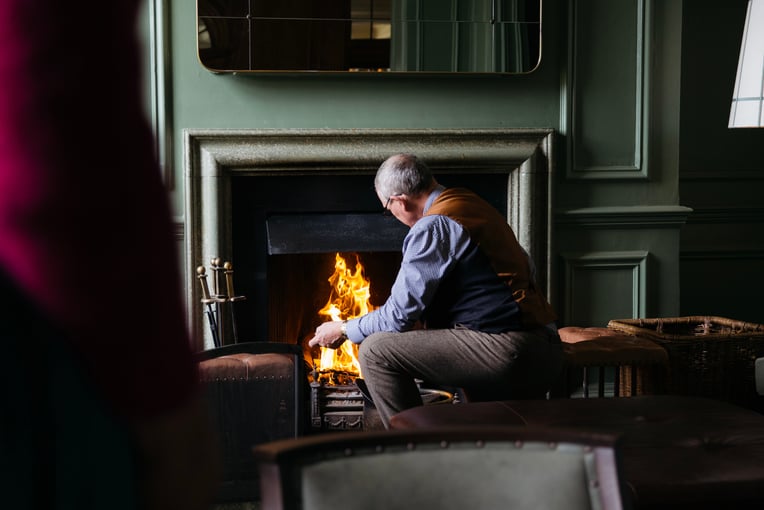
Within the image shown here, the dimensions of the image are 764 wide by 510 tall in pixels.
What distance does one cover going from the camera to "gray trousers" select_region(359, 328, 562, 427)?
2.54m

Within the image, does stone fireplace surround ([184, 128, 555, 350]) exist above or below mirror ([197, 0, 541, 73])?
below

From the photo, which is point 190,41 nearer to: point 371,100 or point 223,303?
point 371,100

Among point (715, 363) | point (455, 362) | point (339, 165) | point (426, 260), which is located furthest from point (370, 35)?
point (715, 363)

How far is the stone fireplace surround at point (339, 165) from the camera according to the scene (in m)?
3.46

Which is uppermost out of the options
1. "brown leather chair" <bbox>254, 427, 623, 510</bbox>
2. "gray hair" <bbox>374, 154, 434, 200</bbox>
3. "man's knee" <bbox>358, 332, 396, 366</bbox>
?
"gray hair" <bbox>374, 154, 434, 200</bbox>

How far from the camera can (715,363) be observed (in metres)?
3.09

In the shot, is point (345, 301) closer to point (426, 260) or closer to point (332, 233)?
point (332, 233)

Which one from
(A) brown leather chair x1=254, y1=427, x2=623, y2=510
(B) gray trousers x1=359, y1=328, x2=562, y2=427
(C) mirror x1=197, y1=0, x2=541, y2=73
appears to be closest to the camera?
(A) brown leather chair x1=254, y1=427, x2=623, y2=510

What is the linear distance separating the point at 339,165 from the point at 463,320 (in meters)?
1.17

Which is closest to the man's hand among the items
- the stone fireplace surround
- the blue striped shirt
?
the blue striped shirt

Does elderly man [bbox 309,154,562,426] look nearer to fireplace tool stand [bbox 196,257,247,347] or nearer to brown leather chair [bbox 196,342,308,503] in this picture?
brown leather chair [bbox 196,342,308,503]

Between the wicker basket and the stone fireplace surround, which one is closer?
the wicker basket

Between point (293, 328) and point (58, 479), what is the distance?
136 inches

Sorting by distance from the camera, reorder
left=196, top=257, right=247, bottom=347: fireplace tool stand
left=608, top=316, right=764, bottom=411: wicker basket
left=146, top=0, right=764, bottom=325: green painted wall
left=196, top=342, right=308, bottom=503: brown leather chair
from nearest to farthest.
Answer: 1. left=196, top=342, right=308, bottom=503: brown leather chair
2. left=608, top=316, right=764, bottom=411: wicker basket
3. left=196, top=257, right=247, bottom=347: fireplace tool stand
4. left=146, top=0, right=764, bottom=325: green painted wall
